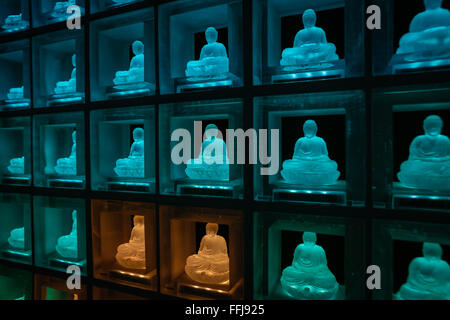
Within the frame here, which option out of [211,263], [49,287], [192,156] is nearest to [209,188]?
[192,156]

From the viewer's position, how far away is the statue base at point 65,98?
134 cm

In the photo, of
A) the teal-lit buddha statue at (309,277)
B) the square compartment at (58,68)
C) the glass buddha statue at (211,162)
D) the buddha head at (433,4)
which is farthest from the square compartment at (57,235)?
the buddha head at (433,4)

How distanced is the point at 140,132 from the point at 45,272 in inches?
33.5

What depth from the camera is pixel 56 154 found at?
1516 mm

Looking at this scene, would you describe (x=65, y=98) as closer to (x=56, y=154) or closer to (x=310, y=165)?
(x=56, y=154)

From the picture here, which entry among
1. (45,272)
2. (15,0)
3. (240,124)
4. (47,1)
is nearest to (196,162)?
(240,124)

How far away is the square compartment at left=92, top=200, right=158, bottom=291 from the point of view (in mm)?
1232

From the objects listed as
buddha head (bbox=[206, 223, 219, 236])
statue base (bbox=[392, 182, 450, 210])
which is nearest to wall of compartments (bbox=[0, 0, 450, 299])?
statue base (bbox=[392, 182, 450, 210])

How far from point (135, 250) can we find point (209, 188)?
51 centimetres

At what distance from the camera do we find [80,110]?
4.30 ft

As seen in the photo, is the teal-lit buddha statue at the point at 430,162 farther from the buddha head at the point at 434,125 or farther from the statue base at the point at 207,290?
the statue base at the point at 207,290

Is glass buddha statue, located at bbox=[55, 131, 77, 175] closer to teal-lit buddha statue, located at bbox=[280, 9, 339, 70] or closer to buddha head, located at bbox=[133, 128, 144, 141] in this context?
buddha head, located at bbox=[133, 128, 144, 141]

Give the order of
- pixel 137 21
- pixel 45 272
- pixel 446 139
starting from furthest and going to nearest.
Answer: pixel 45 272 < pixel 137 21 < pixel 446 139
